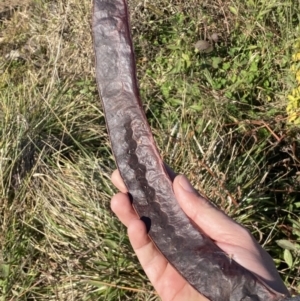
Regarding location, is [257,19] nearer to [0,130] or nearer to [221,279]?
[0,130]

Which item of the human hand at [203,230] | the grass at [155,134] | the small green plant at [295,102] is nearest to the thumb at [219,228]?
the human hand at [203,230]

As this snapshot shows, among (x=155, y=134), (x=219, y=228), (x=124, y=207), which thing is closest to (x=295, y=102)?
(x=155, y=134)

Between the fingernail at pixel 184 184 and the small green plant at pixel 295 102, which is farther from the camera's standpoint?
the small green plant at pixel 295 102

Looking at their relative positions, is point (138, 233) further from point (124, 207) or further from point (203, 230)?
point (203, 230)

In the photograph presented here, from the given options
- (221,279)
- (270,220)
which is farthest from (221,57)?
(221,279)

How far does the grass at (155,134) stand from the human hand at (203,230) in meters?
0.63

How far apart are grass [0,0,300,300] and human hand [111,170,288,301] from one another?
63 centimetres

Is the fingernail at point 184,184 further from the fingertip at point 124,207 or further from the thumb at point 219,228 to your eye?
the fingertip at point 124,207

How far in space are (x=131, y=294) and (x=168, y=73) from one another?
1691 mm

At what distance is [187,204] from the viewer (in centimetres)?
214

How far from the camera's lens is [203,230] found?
2168mm

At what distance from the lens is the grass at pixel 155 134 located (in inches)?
120

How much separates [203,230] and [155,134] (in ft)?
4.81

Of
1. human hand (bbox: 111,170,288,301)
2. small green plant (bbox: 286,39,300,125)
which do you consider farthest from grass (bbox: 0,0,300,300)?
human hand (bbox: 111,170,288,301)
